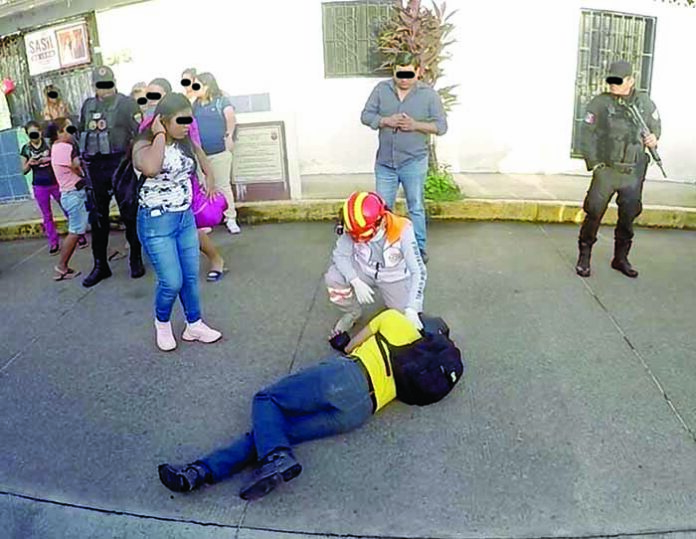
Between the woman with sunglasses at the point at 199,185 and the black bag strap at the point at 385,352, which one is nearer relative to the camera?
the black bag strap at the point at 385,352

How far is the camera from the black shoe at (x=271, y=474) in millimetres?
2818

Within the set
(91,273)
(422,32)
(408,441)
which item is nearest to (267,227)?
(91,273)

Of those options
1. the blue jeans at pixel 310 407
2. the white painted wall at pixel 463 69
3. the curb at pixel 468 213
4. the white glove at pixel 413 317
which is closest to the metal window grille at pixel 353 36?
the white painted wall at pixel 463 69

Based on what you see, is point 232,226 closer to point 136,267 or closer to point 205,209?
point 136,267

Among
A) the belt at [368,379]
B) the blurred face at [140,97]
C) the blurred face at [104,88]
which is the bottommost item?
the belt at [368,379]

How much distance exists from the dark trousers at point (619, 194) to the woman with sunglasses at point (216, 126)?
3.18 metres

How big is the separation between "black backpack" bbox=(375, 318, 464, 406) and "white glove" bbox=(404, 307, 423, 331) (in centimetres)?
13

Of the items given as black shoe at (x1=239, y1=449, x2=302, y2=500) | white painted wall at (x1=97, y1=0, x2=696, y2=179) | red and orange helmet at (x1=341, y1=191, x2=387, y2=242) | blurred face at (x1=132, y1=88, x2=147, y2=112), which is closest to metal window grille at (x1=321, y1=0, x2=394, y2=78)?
white painted wall at (x1=97, y1=0, x2=696, y2=179)

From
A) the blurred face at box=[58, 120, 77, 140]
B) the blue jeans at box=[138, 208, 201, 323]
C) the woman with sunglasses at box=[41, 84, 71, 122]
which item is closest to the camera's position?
the blue jeans at box=[138, 208, 201, 323]

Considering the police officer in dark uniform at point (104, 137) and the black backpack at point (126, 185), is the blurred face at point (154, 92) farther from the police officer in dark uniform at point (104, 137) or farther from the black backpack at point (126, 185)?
the black backpack at point (126, 185)

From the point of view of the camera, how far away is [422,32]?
23.8 feet

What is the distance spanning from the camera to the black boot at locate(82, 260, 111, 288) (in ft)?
18.5

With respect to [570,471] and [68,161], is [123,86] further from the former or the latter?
[570,471]

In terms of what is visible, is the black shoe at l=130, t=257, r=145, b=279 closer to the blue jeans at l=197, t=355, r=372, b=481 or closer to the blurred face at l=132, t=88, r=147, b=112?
the blurred face at l=132, t=88, r=147, b=112
